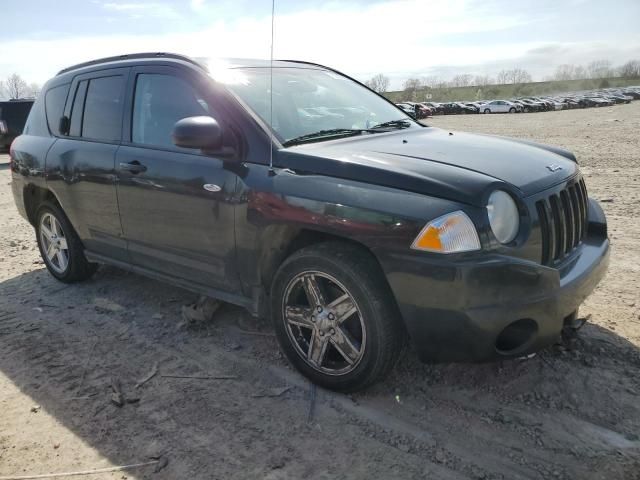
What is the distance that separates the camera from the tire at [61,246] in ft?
15.8

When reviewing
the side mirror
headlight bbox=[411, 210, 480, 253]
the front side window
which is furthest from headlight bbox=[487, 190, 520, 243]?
the front side window

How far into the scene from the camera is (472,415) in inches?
110

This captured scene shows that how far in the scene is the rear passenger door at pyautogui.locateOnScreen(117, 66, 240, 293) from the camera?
3286 millimetres

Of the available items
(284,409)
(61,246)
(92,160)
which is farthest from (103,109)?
(284,409)

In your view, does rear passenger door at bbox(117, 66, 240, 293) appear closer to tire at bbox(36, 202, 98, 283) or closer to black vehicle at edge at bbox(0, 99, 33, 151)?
tire at bbox(36, 202, 98, 283)

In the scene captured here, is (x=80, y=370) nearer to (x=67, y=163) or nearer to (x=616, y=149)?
(x=67, y=163)

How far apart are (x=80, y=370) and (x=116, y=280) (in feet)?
5.75

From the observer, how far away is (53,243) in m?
5.05

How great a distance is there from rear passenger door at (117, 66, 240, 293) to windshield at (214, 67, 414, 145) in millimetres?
277

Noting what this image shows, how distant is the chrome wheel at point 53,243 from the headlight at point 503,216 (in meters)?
3.91

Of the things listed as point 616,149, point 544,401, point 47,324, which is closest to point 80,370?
point 47,324

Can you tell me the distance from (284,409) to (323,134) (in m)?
1.66

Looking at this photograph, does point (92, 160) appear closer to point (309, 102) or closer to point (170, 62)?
point (170, 62)

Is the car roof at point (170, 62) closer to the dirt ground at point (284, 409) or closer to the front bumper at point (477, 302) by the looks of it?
the front bumper at point (477, 302)
